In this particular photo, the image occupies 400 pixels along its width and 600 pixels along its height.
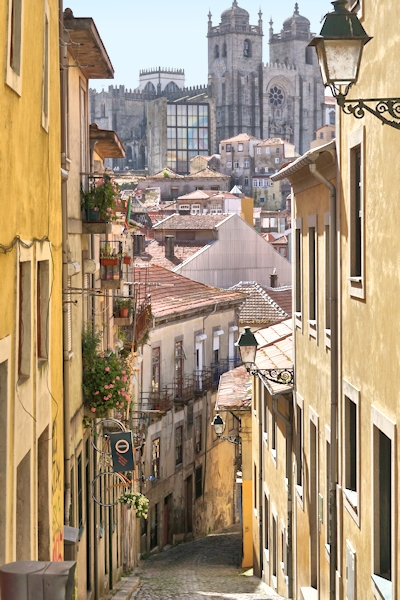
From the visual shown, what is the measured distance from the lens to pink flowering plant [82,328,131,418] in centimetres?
1677

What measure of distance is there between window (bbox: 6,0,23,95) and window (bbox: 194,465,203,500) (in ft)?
94.0

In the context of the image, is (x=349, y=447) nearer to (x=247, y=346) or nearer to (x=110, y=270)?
(x=247, y=346)

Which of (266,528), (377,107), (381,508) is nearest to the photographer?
(377,107)

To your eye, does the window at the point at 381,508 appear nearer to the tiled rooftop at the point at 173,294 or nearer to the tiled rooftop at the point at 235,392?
the tiled rooftop at the point at 235,392

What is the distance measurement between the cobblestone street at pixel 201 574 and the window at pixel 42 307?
30.2 ft

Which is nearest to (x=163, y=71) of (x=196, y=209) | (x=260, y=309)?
(x=196, y=209)

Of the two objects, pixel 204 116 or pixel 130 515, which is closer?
pixel 130 515

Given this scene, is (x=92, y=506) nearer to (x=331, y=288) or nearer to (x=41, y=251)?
(x=331, y=288)

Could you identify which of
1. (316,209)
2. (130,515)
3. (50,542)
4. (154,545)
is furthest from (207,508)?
(50,542)

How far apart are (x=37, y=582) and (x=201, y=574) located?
1910cm

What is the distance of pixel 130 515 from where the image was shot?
2634 cm

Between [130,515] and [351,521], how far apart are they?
50.7ft

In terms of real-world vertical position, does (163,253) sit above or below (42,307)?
above

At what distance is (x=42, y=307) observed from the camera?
10875 mm
